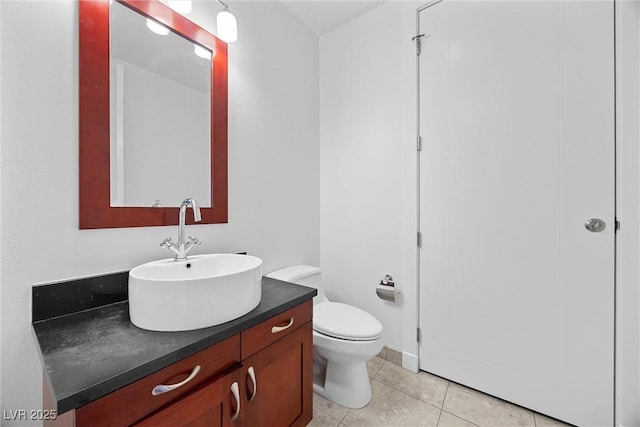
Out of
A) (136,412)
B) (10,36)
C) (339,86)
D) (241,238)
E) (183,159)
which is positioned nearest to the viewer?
(136,412)

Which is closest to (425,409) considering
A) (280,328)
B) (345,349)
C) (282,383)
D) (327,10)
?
(345,349)

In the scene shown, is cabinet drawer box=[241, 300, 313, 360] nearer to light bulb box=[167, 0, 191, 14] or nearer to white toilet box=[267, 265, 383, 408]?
white toilet box=[267, 265, 383, 408]

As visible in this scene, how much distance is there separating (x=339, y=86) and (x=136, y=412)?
2.09 m

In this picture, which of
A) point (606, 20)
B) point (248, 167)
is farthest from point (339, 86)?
point (606, 20)

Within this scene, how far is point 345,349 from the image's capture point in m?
1.30

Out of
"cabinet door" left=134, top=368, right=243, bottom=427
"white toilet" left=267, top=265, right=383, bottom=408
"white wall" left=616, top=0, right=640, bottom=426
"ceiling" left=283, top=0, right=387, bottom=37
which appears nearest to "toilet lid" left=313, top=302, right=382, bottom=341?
"white toilet" left=267, top=265, right=383, bottom=408

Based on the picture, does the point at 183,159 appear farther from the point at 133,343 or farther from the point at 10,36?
the point at 133,343

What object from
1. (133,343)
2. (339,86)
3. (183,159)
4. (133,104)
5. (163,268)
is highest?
(339,86)

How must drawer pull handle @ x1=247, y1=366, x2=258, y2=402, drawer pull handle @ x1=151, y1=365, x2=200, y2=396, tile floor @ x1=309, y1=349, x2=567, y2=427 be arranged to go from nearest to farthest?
drawer pull handle @ x1=151, y1=365, x2=200, y2=396
drawer pull handle @ x1=247, y1=366, x2=258, y2=402
tile floor @ x1=309, y1=349, x2=567, y2=427

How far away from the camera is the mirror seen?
0.93 meters

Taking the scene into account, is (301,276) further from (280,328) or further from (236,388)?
(236,388)

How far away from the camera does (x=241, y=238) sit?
4.85 ft

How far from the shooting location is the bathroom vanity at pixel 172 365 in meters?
0.56

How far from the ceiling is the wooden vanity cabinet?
75.4 inches
